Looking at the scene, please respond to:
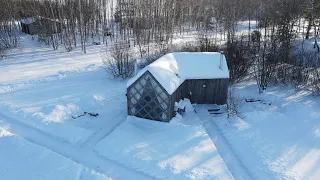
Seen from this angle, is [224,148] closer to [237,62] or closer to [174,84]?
[174,84]

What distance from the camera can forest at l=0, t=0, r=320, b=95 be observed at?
2017cm

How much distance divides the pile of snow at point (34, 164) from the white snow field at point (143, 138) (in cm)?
4

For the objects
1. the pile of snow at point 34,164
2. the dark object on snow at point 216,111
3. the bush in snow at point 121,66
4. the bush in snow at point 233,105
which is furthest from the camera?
the bush in snow at point 121,66

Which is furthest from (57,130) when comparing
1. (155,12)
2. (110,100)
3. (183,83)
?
(155,12)

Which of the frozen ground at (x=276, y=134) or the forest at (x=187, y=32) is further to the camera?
the forest at (x=187, y=32)

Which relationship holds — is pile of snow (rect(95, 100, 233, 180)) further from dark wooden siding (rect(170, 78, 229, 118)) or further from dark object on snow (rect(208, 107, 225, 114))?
dark wooden siding (rect(170, 78, 229, 118))

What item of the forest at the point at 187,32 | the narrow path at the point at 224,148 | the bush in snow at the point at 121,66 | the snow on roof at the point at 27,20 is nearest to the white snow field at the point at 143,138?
the narrow path at the point at 224,148

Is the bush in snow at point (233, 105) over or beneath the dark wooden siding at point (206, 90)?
beneath

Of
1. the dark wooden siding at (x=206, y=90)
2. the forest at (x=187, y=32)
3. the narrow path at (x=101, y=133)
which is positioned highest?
the forest at (x=187, y=32)

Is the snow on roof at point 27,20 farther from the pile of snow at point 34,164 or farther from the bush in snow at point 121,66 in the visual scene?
the pile of snow at point 34,164

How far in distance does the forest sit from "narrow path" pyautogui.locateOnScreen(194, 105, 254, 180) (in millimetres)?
4764

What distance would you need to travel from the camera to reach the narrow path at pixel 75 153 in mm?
11391

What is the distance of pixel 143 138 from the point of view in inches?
528

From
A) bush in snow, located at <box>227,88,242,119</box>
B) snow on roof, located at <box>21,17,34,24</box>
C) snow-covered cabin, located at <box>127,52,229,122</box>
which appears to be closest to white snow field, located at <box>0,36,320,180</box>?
bush in snow, located at <box>227,88,242,119</box>
